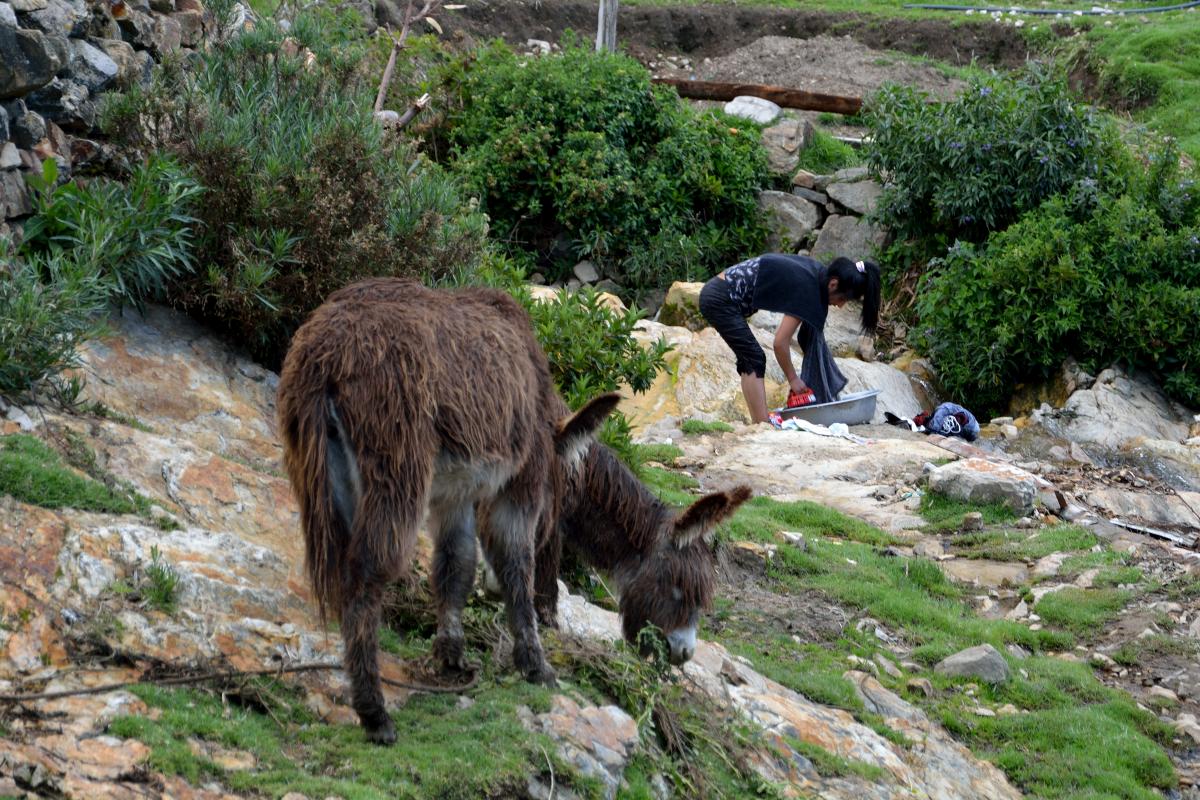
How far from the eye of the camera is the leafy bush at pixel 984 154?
648 inches

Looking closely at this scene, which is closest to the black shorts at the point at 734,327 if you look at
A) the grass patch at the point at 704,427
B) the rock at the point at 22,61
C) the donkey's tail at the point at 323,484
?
the grass patch at the point at 704,427

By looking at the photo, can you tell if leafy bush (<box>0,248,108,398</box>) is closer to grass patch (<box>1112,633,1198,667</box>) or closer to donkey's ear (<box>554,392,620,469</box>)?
donkey's ear (<box>554,392,620,469</box>)

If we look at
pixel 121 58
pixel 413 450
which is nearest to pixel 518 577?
pixel 413 450

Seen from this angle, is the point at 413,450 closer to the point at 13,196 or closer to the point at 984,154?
the point at 13,196

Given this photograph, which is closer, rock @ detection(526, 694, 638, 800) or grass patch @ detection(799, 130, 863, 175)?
rock @ detection(526, 694, 638, 800)

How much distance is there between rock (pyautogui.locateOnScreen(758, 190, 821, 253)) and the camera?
1892cm

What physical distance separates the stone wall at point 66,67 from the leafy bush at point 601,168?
820 centimetres

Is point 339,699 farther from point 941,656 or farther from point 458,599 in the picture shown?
point 941,656

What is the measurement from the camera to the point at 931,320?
16297mm

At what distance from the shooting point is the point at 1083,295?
15406 millimetres

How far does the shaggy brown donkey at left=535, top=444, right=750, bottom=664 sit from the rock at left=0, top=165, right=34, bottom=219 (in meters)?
3.00

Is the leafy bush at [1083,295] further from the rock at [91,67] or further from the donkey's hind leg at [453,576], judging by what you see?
the donkey's hind leg at [453,576]

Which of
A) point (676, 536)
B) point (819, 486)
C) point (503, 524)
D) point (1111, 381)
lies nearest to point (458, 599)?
point (503, 524)

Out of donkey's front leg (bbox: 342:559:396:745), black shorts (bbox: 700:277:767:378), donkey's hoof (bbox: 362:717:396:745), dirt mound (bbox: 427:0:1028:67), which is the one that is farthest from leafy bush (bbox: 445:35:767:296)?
donkey's hoof (bbox: 362:717:396:745)
